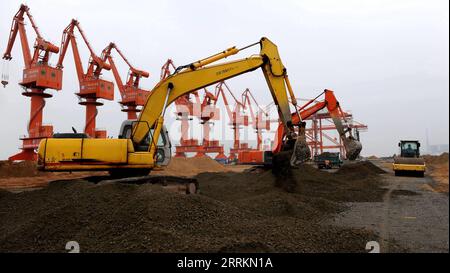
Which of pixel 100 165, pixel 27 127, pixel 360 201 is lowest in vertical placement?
pixel 360 201

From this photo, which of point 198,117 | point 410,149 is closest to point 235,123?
point 198,117

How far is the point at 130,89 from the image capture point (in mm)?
39031

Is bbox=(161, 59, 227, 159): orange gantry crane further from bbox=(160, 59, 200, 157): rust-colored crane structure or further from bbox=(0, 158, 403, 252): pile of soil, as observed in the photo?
bbox=(0, 158, 403, 252): pile of soil

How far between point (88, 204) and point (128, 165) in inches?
88.7

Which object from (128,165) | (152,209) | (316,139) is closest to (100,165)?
(128,165)

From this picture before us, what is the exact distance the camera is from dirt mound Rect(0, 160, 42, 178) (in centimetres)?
2173

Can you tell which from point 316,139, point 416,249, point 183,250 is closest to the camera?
point 183,250

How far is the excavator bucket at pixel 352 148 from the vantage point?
42.6ft

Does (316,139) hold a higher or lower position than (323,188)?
higher

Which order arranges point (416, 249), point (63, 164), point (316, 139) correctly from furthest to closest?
point (316, 139) < point (63, 164) < point (416, 249)

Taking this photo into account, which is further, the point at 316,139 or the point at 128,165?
the point at 316,139

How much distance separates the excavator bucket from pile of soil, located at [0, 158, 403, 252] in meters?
5.27
